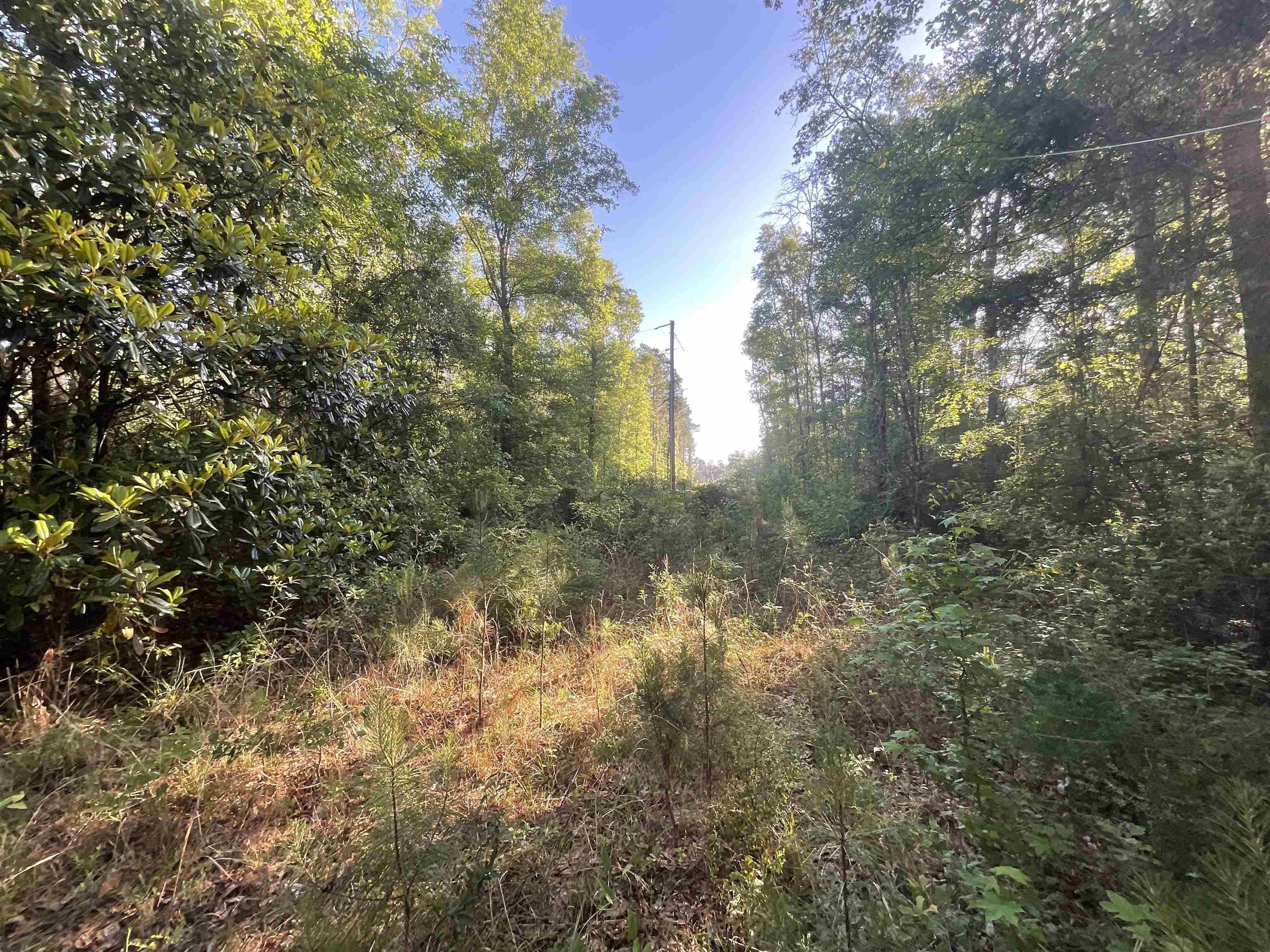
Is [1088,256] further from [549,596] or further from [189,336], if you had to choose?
[189,336]

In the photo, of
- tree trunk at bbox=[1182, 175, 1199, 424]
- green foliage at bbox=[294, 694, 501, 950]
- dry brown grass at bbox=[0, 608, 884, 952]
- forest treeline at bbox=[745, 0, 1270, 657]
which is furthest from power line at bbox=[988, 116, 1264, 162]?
green foliage at bbox=[294, 694, 501, 950]

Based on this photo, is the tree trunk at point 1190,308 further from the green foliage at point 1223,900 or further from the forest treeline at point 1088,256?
the green foliage at point 1223,900

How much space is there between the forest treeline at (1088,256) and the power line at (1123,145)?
35mm

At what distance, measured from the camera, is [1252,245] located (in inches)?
126

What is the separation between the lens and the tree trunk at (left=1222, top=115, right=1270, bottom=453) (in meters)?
3.03

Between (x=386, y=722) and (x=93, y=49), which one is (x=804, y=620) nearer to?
(x=386, y=722)

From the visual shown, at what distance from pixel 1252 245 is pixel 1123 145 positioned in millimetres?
1269

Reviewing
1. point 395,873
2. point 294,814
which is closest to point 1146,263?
point 395,873

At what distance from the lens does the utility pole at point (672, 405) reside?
14.1m

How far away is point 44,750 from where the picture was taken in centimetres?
188

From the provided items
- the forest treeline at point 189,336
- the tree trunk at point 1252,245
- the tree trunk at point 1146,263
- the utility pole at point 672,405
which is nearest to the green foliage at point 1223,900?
the forest treeline at point 189,336

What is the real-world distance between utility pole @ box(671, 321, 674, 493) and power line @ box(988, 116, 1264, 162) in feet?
32.1

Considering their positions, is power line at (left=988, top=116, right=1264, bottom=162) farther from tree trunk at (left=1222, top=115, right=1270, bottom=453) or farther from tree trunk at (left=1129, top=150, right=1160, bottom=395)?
tree trunk at (left=1129, top=150, right=1160, bottom=395)

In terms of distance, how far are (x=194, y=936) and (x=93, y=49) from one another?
4.06 m
